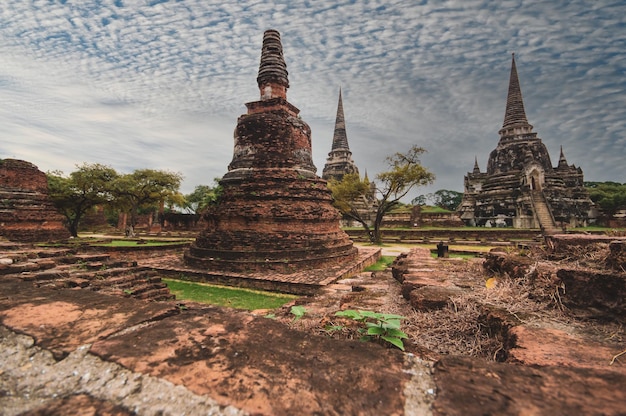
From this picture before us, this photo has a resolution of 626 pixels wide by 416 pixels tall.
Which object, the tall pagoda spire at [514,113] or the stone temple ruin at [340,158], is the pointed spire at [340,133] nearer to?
the stone temple ruin at [340,158]

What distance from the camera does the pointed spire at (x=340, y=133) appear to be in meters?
33.2

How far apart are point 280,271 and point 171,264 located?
3.45 m

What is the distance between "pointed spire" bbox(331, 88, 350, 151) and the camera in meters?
33.2

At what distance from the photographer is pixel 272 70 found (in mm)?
10703

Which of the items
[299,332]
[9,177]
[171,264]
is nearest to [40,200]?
[9,177]

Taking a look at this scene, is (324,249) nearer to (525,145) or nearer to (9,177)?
(9,177)

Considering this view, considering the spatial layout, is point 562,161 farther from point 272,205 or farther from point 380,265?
point 272,205

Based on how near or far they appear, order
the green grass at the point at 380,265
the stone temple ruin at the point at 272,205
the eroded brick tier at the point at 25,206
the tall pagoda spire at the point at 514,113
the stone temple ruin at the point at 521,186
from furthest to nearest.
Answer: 1. the tall pagoda spire at the point at 514,113
2. the stone temple ruin at the point at 521,186
3. the eroded brick tier at the point at 25,206
4. the green grass at the point at 380,265
5. the stone temple ruin at the point at 272,205

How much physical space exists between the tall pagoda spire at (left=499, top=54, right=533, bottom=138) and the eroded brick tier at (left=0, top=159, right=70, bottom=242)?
110 ft

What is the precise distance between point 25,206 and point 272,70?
37.3 ft

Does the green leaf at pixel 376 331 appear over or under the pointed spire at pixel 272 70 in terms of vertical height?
under

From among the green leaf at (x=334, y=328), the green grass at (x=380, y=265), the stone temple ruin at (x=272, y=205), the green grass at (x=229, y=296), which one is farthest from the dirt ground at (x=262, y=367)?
the green grass at (x=380, y=265)

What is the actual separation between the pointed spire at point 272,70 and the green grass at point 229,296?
665 cm

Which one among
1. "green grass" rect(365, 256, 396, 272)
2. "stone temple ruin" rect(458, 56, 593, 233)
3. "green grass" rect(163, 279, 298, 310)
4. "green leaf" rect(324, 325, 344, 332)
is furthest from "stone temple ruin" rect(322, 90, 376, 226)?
"green leaf" rect(324, 325, 344, 332)
